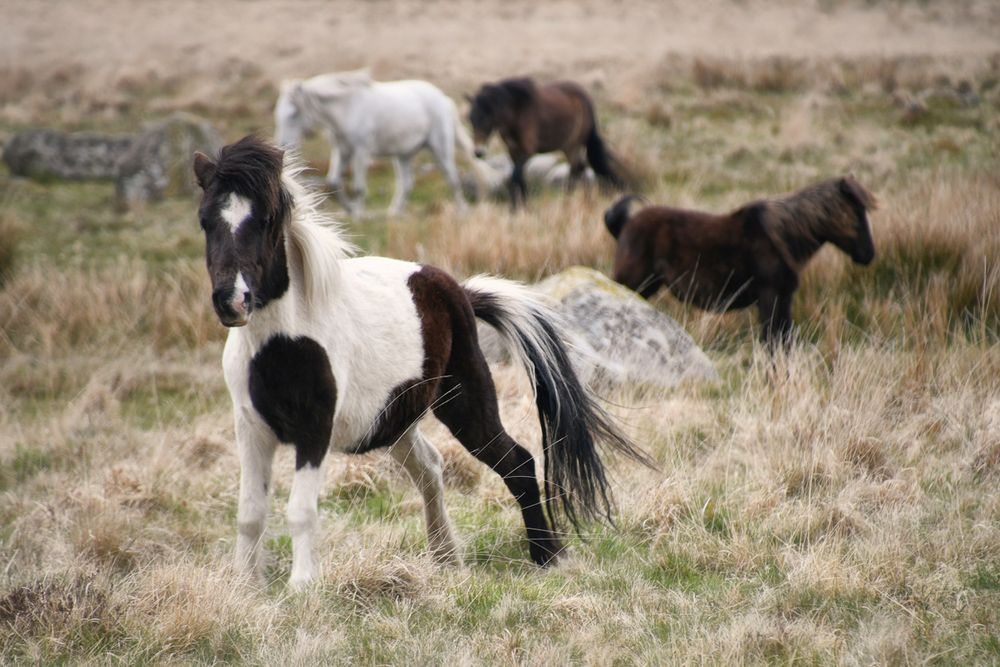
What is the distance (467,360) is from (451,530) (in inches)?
29.5

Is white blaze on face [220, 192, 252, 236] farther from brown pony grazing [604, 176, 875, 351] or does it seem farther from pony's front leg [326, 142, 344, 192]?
pony's front leg [326, 142, 344, 192]

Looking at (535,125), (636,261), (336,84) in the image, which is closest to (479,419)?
(636,261)

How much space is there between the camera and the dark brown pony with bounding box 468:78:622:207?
12.2m

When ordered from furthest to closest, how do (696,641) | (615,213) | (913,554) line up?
(615,213) → (913,554) → (696,641)

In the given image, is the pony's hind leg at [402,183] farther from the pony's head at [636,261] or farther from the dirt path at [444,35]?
the dirt path at [444,35]

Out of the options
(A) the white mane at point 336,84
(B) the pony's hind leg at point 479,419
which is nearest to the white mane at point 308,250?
(B) the pony's hind leg at point 479,419

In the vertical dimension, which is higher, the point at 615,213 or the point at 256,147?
the point at 256,147

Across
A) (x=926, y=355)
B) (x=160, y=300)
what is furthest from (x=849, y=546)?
(x=160, y=300)

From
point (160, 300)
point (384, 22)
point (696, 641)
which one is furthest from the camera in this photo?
point (384, 22)

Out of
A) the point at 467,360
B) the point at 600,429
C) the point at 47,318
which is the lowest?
the point at 47,318

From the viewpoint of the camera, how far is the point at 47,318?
8.23 meters

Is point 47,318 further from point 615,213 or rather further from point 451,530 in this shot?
point 451,530

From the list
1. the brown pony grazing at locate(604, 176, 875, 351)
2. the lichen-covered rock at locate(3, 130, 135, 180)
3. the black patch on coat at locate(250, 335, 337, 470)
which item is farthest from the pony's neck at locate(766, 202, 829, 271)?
the lichen-covered rock at locate(3, 130, 135, 180)

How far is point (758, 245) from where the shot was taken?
693 centimetres
